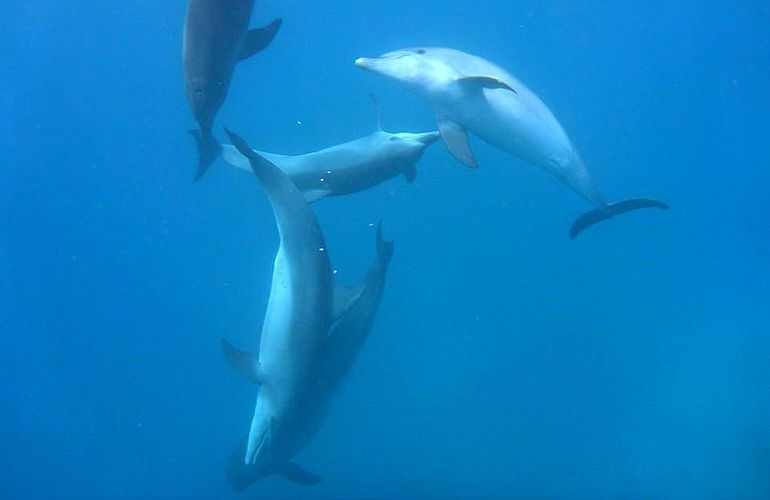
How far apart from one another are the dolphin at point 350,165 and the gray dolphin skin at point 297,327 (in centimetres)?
64

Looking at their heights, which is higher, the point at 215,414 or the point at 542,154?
the point at 542,154

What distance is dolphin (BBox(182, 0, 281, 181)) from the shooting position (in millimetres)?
4398

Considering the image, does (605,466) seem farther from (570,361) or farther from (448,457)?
(448,457)

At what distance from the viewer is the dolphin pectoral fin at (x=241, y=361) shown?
21.2 feet

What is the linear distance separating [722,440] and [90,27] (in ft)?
51.5

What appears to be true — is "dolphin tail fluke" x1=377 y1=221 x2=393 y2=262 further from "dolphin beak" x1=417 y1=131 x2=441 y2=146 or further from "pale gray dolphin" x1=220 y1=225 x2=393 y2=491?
"dolphin beak" x1=417 y1=131 x2=441 y2=146

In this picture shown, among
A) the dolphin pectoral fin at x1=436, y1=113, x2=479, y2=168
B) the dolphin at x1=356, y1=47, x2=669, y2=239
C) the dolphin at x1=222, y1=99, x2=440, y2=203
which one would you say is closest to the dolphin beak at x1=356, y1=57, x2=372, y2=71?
the dolphin at x1=356, y1=47, x2=669, y2=239

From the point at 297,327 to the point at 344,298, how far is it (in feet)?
2.52

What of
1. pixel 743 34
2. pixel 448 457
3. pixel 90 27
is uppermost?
pixel 743 34

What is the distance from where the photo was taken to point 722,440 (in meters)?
14.6

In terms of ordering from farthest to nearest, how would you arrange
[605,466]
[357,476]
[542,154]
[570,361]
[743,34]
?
[743,34] → [570,361] → [605,466] → [357,476] → [542,154]

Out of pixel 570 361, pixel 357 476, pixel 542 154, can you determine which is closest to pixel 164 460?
pixel 357 476

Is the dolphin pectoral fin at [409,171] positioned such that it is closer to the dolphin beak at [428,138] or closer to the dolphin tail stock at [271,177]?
the dolphin beak at [428,138]

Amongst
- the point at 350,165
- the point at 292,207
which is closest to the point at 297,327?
the point at 292,207
